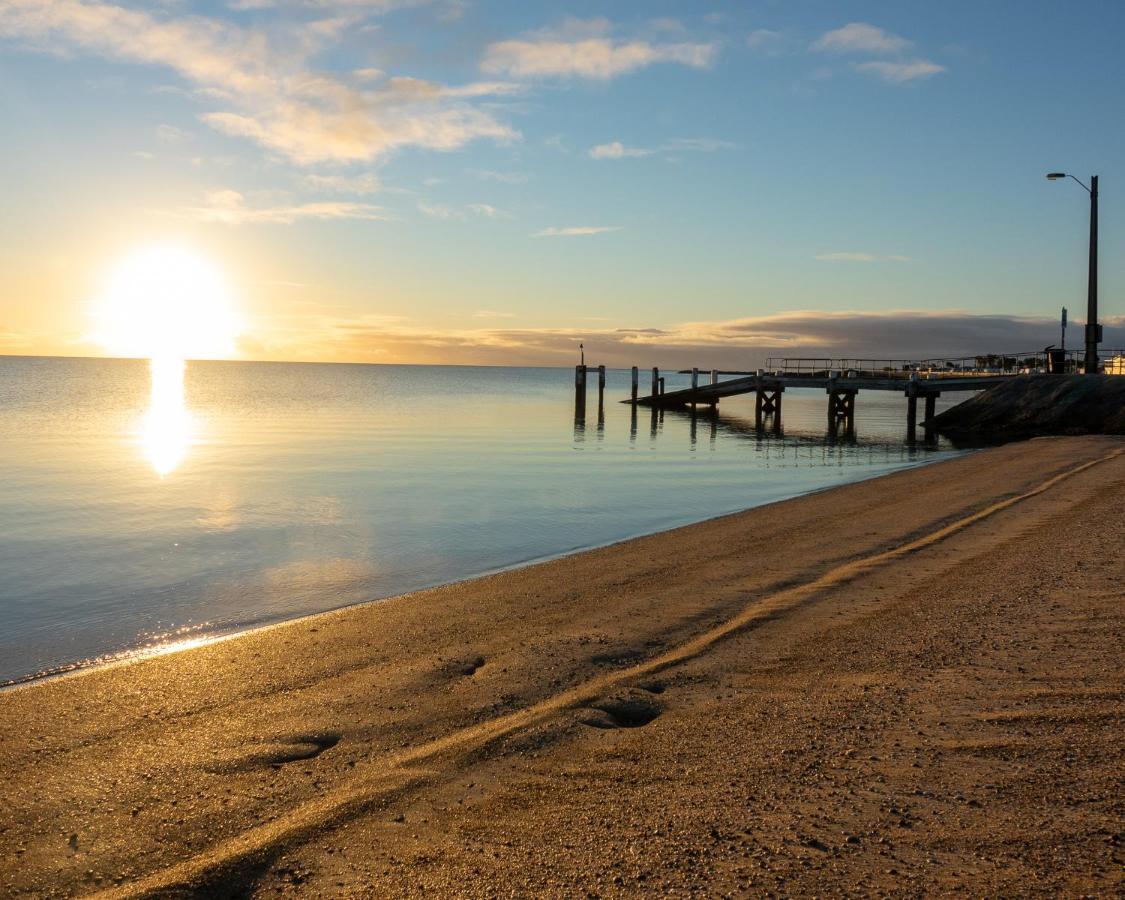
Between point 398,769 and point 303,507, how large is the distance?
14719mm

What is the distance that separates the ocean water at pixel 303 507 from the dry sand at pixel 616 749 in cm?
270

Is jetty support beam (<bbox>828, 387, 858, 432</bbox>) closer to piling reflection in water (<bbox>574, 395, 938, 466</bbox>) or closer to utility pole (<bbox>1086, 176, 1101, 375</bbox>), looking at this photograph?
piling reflection in water (<bbox>574, 395, 938, 466</bbox>)

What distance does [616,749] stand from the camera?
17.1ft

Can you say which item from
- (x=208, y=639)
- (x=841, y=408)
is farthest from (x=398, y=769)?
(x=841, y=408)

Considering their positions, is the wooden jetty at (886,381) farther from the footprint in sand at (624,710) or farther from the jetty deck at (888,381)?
the footprint in sand at (624,710)

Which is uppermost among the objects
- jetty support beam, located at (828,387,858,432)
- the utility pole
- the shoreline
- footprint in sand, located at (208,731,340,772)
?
the utility pole

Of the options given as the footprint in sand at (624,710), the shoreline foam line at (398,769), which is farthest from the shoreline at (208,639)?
the footprint in sand at (624,710)

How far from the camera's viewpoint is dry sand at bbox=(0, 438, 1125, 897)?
3.95 m

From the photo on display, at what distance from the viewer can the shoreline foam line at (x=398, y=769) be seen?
4.12m

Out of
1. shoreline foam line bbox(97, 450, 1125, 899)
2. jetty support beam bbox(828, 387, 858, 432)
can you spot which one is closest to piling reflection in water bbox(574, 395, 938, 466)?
jetty support beam bbox(828, 387, 858, 432)

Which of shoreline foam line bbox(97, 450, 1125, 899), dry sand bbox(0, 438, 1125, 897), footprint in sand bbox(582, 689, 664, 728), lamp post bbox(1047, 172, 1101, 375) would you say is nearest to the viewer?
dry sand bbox(0, 438, 1125, 897)

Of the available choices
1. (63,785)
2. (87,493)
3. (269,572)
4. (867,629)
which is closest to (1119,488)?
(867,629)

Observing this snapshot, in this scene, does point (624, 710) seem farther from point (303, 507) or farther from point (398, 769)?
point (303, 507)

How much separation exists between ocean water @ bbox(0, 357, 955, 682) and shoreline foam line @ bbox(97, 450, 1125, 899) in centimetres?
496
